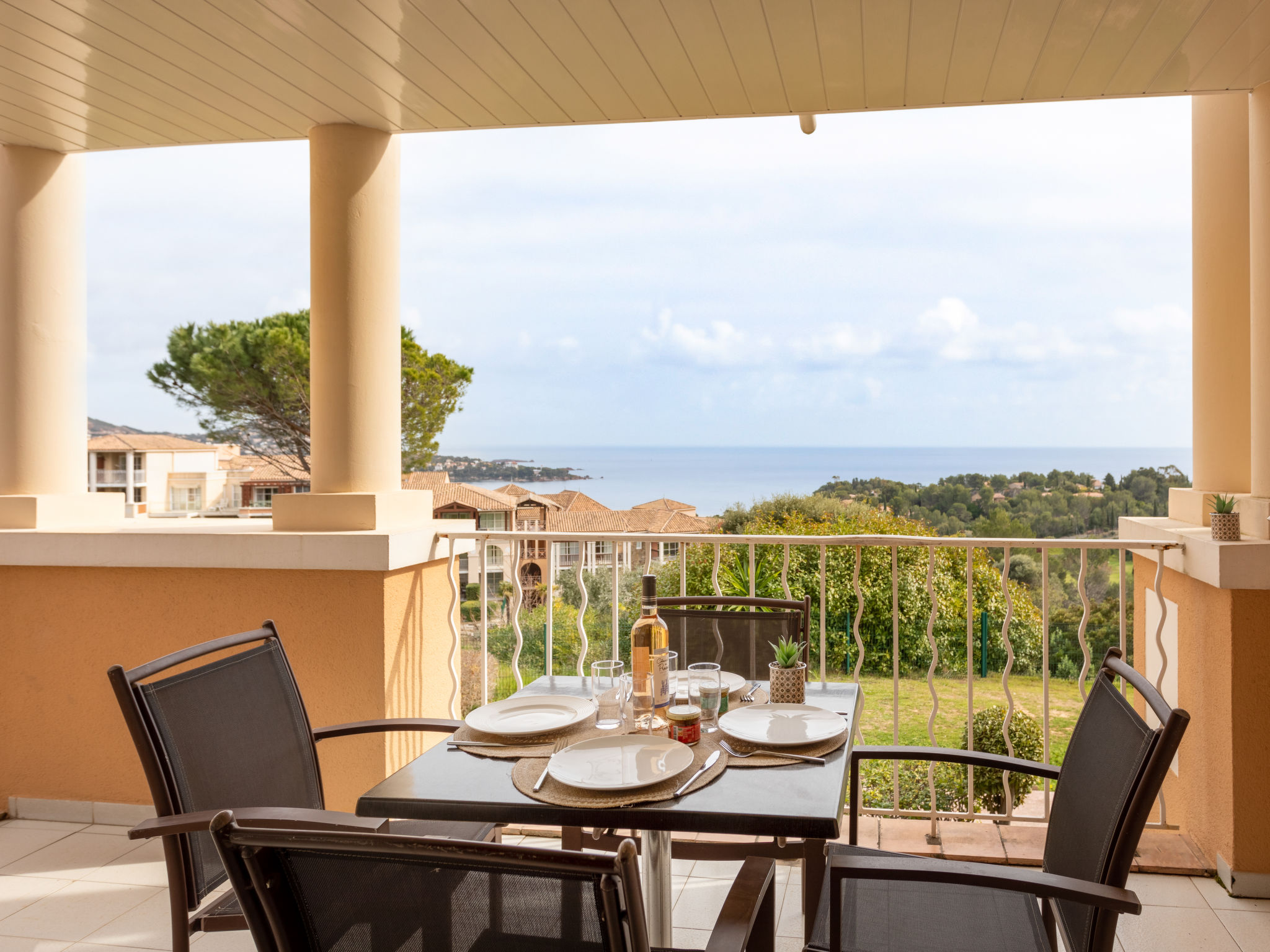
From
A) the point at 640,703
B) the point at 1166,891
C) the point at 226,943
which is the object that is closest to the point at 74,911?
the point at 226,943

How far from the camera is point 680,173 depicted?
4481cm

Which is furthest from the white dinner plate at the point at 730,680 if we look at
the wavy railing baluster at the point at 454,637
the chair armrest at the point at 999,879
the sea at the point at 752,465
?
the sea at the point at 752,465

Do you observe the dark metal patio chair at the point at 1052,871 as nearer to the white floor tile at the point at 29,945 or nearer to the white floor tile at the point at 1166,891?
the white floor tile at the point at 1166,891

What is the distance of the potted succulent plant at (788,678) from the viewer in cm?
184

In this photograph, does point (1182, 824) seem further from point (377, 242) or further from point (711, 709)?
point (377, 242)

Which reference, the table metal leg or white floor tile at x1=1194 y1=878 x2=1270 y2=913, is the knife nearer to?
the table metal leg

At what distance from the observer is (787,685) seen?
1.85m

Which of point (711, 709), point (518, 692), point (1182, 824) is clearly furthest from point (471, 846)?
point (1182, 824)

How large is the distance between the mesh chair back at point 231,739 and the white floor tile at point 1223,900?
2.51 metres

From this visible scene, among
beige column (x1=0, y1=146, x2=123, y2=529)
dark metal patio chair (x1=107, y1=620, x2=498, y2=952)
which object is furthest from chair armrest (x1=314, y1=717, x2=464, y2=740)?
beige column (x1=0, y1=146, x2=123, y2=529)

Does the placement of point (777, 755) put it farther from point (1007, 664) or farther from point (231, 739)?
point (1007, 664)

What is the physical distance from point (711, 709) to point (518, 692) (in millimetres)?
481

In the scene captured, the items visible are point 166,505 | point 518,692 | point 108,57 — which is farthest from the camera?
point 166,505

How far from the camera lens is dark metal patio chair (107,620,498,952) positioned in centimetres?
158
